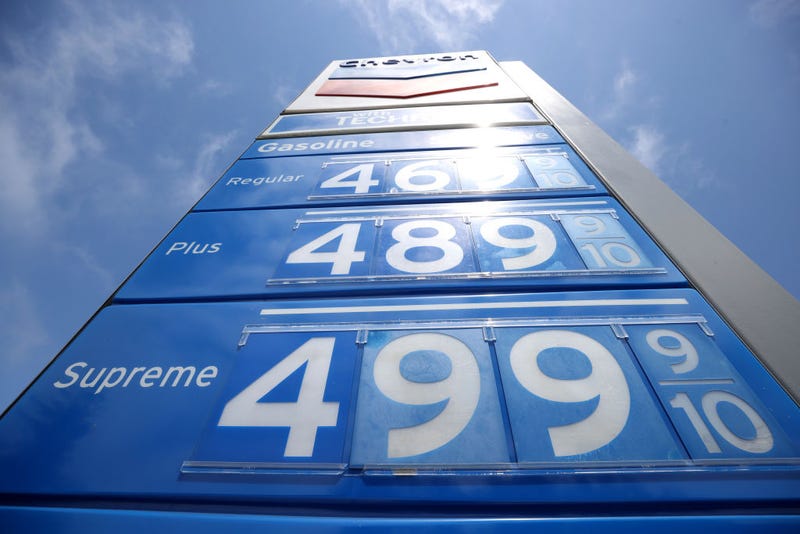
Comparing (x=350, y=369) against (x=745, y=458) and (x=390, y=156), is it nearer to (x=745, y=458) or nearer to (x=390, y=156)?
(x=745, y=458)

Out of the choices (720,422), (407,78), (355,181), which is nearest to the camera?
(720,422)

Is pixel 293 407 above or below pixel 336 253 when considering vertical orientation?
below

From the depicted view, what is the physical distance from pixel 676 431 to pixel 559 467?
0.47m

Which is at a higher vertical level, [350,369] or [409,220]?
[409,220]

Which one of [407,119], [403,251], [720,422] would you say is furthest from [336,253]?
[407,119]

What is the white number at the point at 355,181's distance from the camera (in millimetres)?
3355

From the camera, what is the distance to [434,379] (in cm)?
178

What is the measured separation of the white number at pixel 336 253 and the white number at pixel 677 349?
4.97ft

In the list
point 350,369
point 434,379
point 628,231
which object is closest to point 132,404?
point 350,369

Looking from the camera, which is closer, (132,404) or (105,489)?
(105,489)

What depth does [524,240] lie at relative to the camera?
259cm

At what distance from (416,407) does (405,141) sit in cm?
312

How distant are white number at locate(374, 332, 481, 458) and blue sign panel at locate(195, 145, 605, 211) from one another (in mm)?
1478

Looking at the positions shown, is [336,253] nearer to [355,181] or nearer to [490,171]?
[355,181]
